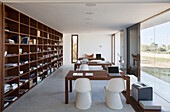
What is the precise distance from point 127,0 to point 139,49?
12.3ft

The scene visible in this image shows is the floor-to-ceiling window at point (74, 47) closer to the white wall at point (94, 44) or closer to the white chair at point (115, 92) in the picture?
the white wall at point (94, 44)

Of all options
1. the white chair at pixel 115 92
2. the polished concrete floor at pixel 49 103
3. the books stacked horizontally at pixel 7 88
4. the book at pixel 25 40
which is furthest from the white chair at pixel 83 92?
the book at pixel 25 40

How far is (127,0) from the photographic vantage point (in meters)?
2.72

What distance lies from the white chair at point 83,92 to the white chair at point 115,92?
1.68 ft

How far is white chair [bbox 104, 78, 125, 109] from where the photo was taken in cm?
312

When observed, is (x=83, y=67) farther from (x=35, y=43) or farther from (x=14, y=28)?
(x=14, y=28)

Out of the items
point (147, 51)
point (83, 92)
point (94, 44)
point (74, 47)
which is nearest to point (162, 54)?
point (147, 51)

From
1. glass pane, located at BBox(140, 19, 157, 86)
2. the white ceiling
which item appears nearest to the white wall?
glass pane, located at BBox(140, 19, 157, 86)

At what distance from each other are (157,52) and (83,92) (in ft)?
10.8

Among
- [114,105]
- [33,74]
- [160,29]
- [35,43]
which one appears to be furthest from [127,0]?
[33,74]

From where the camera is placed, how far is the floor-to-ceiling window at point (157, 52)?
4279mm

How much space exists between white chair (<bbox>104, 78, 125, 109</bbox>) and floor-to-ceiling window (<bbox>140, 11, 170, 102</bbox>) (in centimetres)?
171

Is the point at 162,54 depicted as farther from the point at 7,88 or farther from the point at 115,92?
the point at 7,88

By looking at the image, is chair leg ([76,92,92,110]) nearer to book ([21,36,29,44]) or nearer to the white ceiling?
the white ceiling
